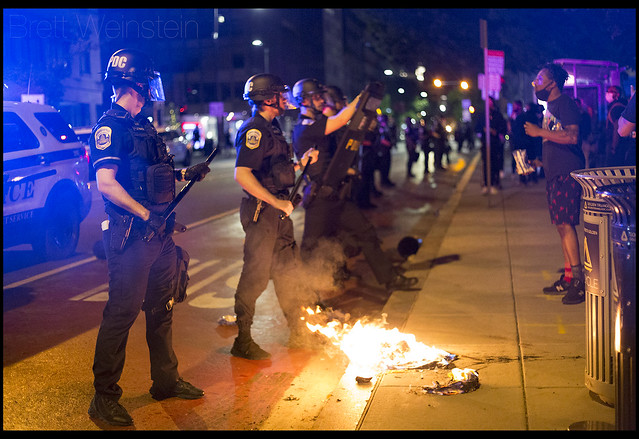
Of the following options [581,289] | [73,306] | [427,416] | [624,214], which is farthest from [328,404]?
[73,306]

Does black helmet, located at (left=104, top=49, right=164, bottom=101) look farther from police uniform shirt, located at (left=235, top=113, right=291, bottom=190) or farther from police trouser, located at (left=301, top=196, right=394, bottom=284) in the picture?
police trouser, located at (left=301, top=196, right=394, bottom=284)

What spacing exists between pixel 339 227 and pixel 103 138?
3.68 metres

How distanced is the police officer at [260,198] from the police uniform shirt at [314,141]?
53 centimetres

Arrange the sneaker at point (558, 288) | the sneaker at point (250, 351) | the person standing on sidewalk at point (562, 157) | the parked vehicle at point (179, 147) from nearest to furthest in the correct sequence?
the sneaker at point (250, 351), the person standing on sidewalk at point (562, 157), the sneaker at point (558, 288), the parked vehicle at point (179, 147)

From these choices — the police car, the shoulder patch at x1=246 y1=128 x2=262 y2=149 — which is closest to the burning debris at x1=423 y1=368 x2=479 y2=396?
the shoulder patch at x1=246 y1=128 x2=262 y2=149

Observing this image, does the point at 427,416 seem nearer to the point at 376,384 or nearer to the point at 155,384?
the point at 376,384

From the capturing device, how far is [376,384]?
4859mm

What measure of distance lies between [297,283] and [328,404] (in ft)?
4.48

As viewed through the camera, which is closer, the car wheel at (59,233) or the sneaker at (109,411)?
the sneaker at (109,411)

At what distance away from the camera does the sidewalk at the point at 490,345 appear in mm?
4207

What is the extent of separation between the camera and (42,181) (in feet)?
32.1

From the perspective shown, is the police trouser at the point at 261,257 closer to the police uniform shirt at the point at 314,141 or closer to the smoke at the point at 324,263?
the police uniform shirt at the point at 314,141

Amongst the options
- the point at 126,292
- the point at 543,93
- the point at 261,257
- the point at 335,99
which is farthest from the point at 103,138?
the point at 335,99

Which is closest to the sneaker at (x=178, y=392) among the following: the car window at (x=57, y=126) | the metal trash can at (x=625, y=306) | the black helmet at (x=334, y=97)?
the metal trash can at (x=625, y=306)
